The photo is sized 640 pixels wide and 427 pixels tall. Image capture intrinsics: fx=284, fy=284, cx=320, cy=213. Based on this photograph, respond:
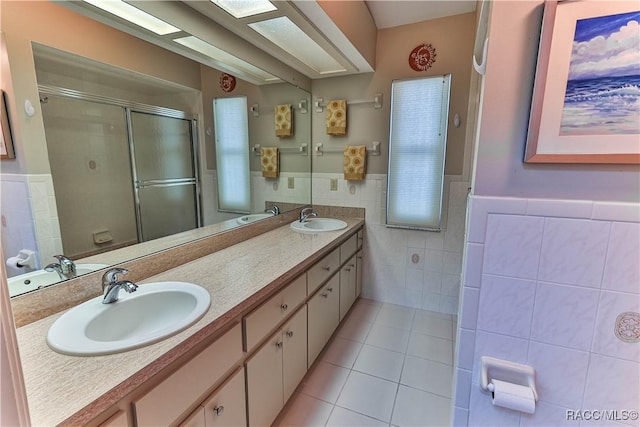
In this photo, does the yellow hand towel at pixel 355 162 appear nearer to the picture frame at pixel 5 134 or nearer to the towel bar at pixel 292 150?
the towel bar at pixel 292 150

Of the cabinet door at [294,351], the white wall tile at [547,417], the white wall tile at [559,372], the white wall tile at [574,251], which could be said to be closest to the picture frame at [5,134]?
the cabinet door at [294,351]

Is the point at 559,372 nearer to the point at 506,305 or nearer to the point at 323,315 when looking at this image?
the point at 506,305

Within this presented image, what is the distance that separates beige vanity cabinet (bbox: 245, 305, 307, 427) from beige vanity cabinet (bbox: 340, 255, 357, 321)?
0.69 m

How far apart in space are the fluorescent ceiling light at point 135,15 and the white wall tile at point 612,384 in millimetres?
2164

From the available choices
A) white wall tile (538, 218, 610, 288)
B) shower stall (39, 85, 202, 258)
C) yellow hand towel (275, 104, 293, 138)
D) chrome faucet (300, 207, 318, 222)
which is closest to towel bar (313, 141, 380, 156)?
yellow hand towel (275, 104, 293, 138)

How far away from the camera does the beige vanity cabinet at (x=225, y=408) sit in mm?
946

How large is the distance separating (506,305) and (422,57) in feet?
7.02

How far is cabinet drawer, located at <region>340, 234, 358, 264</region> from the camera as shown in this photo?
2276mm

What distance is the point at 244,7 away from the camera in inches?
58.1

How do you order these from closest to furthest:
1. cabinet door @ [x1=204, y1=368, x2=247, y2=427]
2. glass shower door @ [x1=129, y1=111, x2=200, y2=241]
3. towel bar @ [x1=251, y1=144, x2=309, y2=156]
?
cabinet door @ [x1=204, y1=368, x2=247, y2=427] < glass shower door @ [x1=129, y1=111, x2=200, y2=241] < towel bar @ [x1=251, y1=144, x2=309, y2=156]

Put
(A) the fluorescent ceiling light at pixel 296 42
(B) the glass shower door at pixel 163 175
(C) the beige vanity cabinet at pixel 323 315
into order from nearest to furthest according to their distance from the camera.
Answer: (B) the glass shower door at pixel 163 175, (A) the fluorescent ceiling light at pixel 296 42, (C) the beige vanity cabinet at pixel 323 315

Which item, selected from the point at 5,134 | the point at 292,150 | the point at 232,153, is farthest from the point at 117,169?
the point at 292,150

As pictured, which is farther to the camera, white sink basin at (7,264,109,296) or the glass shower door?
the glass shower door

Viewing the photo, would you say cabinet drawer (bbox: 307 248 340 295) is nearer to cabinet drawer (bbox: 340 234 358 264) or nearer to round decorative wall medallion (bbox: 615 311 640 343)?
cabinet drawer (bbox: 340 234 358 264)
